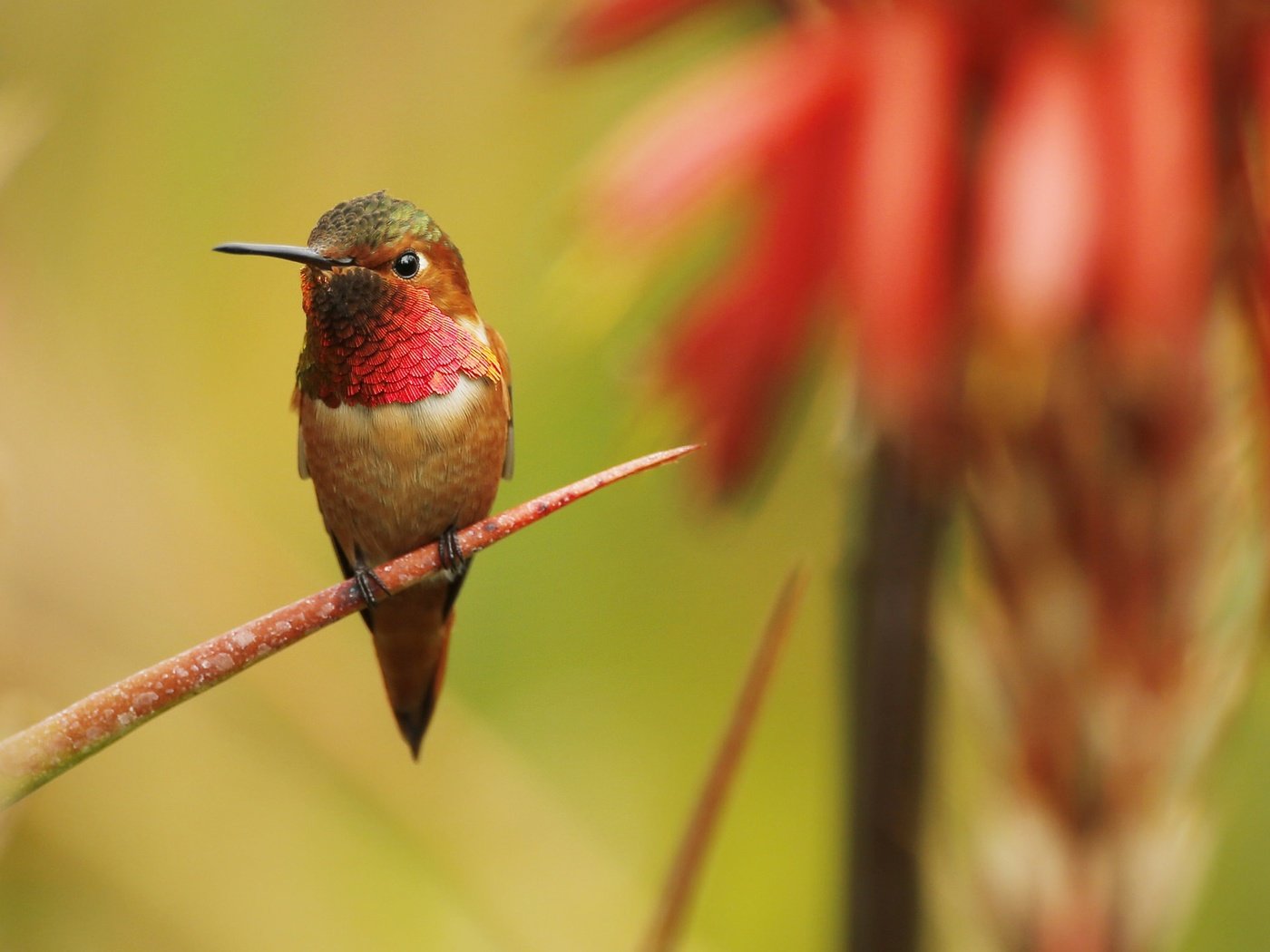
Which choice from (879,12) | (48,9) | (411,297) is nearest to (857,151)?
(879,12)

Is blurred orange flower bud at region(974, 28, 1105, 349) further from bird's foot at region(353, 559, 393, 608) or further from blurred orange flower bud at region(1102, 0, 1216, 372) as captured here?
bird's foot at region(353, 559, 393, 608)

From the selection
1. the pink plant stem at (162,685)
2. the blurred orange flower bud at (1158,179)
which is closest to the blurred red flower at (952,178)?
the blurred orange flower bud at (1158,179)

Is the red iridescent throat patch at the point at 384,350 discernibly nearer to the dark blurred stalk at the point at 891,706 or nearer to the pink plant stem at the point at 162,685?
the pink plant stem at the point at 162,685

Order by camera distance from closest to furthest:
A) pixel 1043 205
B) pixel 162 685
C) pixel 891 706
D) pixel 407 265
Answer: pixel 162 685 → pixel 407 265 → pixel 1043 205 → pixel 891 706

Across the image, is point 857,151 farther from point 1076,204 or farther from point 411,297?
point 411,297

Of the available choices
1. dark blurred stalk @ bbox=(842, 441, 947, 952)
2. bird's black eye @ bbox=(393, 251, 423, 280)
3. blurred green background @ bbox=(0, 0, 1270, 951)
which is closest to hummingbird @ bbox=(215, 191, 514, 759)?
bird's black eye @ bbox=(393, 251, 423, 280)

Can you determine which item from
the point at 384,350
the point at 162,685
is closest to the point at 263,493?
the point at 384,350

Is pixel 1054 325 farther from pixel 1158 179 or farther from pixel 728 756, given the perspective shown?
pixel 728 756
